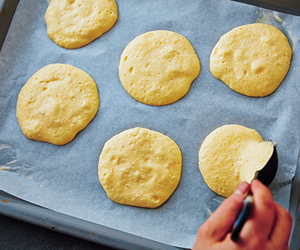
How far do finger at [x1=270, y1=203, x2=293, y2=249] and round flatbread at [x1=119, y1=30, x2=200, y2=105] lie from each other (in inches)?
26.4

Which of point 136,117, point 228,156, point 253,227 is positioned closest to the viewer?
point 253,227

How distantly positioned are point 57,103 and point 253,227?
1.00m

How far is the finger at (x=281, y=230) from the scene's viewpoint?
0.74 m

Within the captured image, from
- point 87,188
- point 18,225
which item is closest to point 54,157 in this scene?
point 87,188

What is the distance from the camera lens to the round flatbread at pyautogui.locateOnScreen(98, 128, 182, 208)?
1.15m

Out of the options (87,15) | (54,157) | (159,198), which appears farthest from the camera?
(87,15)

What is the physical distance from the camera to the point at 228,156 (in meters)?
1.15

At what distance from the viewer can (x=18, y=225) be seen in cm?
122

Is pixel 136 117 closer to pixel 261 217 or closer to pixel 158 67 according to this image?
pixel 158 67

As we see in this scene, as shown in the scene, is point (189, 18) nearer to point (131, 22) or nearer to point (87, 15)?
point (131, 22)

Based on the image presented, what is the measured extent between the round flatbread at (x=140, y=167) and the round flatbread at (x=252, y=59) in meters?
0.43

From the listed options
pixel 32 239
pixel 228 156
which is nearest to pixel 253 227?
pixel 228 156

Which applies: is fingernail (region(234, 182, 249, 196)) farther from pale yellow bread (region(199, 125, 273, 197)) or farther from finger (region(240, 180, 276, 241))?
pale yellow bread (region(199, 125, 273, 197))

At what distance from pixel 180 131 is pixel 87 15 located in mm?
772
